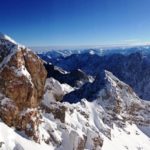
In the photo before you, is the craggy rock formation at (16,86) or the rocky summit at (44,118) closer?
the craggy rock formation at (16,86)

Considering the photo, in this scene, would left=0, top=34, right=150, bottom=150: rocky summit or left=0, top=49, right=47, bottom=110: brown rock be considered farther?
A: left=0, top=49, right=47, bottom=110: brown rock

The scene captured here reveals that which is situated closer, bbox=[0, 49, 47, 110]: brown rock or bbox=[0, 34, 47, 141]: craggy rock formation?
bbox=[0, 34, 47, 141]: craggy rock formation

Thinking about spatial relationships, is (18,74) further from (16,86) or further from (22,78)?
(16,86)

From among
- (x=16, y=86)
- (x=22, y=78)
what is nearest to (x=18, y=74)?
(x=22, y=78)

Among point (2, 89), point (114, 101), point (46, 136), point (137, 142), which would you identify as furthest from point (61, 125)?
point (114, 101)

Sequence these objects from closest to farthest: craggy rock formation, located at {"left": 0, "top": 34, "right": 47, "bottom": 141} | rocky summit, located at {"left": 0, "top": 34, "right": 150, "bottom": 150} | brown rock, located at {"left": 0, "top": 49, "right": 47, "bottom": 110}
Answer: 1. craggy rock formation, located at {"left": 0, "top": 34, "right": 47, "bottom": 141}
2. rocky summit, located at {"left": 0, "top": 34, "right": 150, "bottom": 150}
3. brown rock, located at {"left": 0, "top": 49, "right": 47, "bottom": 110}

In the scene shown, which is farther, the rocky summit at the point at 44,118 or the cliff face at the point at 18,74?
the cliff face at the point at 18,74

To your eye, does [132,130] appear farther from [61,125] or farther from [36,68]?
[36,68]

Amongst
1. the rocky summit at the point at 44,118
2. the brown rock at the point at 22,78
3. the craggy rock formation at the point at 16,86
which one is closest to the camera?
the craggy rock formation at the point at 16,86

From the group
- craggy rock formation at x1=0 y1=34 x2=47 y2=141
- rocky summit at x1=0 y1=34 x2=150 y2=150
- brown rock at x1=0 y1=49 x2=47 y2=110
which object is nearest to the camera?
craggy rock formation at x1=0 y1=34 x2=47 y2=141

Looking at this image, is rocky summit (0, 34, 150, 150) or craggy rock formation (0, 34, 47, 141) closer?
craggy rock formation (0, 34, 47, 141)

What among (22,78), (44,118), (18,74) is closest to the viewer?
(18,74)

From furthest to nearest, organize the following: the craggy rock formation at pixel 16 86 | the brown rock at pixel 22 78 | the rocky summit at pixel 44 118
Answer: the brown rock at pixel 22 78, the rocky summit at pixel 44 118, the craggy rock formation at pixel 16 86
